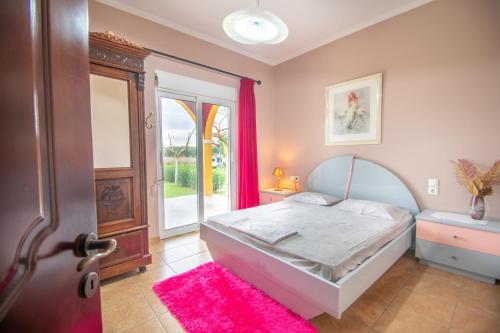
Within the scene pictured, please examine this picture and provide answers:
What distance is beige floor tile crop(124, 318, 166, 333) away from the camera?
60.6 inches

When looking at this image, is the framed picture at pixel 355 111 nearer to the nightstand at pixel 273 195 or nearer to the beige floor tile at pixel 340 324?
the nightstand at pixel 273 195

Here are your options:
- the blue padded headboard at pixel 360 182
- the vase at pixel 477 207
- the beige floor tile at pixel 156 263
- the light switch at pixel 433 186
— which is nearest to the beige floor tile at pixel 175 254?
the beige floor tile at pixel 156 263

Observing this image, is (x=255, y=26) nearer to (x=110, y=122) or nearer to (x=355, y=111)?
(x=110, y=122)

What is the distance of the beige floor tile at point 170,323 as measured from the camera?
1.54 meters

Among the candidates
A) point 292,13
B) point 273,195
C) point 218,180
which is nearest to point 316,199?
point 273,195

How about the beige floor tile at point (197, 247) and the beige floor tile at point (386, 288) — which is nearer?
the beige floor tile at point (386, 288)

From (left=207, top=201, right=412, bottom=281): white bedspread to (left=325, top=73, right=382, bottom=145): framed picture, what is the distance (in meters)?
1.11

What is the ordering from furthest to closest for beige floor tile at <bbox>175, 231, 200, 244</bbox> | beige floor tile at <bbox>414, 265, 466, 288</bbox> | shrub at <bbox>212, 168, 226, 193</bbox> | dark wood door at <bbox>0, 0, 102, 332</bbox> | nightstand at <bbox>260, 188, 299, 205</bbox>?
1. shrub at <bbox>212, 168, 226, 193</bbox>
2. nightstand at <bbox>260, 188, 299, 205</bbox>
3. beige floor tile at <bbox>175, 231, 200, 244</bbox>
4. beige floor tile at <bbox>414, 265, 466, 288</bbox>
5. dark wood door at <bbox>0, 0, 102, 332</bbox>

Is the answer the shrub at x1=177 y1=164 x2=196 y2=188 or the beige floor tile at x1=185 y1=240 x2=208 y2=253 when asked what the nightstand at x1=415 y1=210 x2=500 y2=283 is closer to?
the beige floor tile at x1=185 y1=240 x2=208 y2=253

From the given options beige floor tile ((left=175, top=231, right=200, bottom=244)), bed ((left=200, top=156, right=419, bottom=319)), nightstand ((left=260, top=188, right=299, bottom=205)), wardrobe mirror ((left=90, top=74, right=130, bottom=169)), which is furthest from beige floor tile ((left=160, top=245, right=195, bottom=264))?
nightstand ((left=260, top=188, right=299, bottom=205))

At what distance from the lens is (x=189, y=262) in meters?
2.50

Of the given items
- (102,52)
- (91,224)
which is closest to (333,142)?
(102,52)

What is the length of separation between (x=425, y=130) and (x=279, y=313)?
253 cm

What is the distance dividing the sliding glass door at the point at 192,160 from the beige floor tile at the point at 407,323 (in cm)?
269
